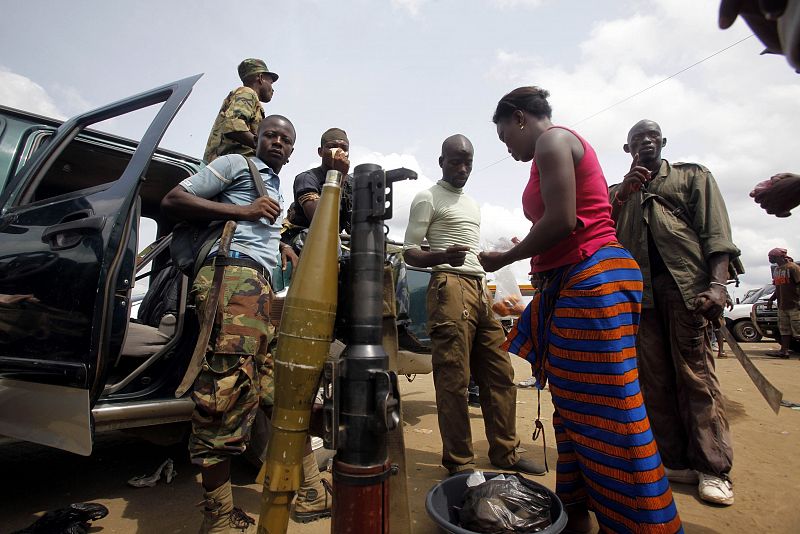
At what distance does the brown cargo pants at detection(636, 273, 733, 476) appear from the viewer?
252 cm

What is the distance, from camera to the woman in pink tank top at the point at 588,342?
151 centimetres

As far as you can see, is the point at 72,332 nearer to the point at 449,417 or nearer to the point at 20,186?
the point at 20,186

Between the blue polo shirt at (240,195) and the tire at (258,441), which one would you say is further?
the tire at (258,441)

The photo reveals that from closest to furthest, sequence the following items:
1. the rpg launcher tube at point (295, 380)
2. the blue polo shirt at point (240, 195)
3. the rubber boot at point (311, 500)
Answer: the rpg launcher tube at point (295, 380), the blue polo shirt at point (240, 195), the rubber boot at point (311, 500)

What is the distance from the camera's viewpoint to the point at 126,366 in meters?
2.77

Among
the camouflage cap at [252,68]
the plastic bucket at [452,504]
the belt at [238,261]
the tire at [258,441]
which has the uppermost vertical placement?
the camouflage cap at [252,68]

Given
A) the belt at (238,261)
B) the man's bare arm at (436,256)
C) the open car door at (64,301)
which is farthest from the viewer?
the man's bare arm at (436,256)

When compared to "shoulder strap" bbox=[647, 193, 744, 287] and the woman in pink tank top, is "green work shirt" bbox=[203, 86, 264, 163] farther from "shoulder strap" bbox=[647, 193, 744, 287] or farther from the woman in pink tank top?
"shoulder strap" bbox=[647, 193, 744, 287]

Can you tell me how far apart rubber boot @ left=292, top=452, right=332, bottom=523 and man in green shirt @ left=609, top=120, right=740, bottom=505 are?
2070 millimetres

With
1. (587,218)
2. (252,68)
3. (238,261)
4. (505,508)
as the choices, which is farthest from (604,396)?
(252,68)

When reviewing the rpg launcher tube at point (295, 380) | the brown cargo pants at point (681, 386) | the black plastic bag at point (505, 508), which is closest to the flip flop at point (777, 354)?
the brown cargo pants at point (681, 386)

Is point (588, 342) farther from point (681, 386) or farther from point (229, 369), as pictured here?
point (681, 386)

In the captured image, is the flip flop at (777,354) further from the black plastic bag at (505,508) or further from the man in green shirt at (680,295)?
the black plastic bag at (505,508)

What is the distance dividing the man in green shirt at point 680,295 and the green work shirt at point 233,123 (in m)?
2.41
